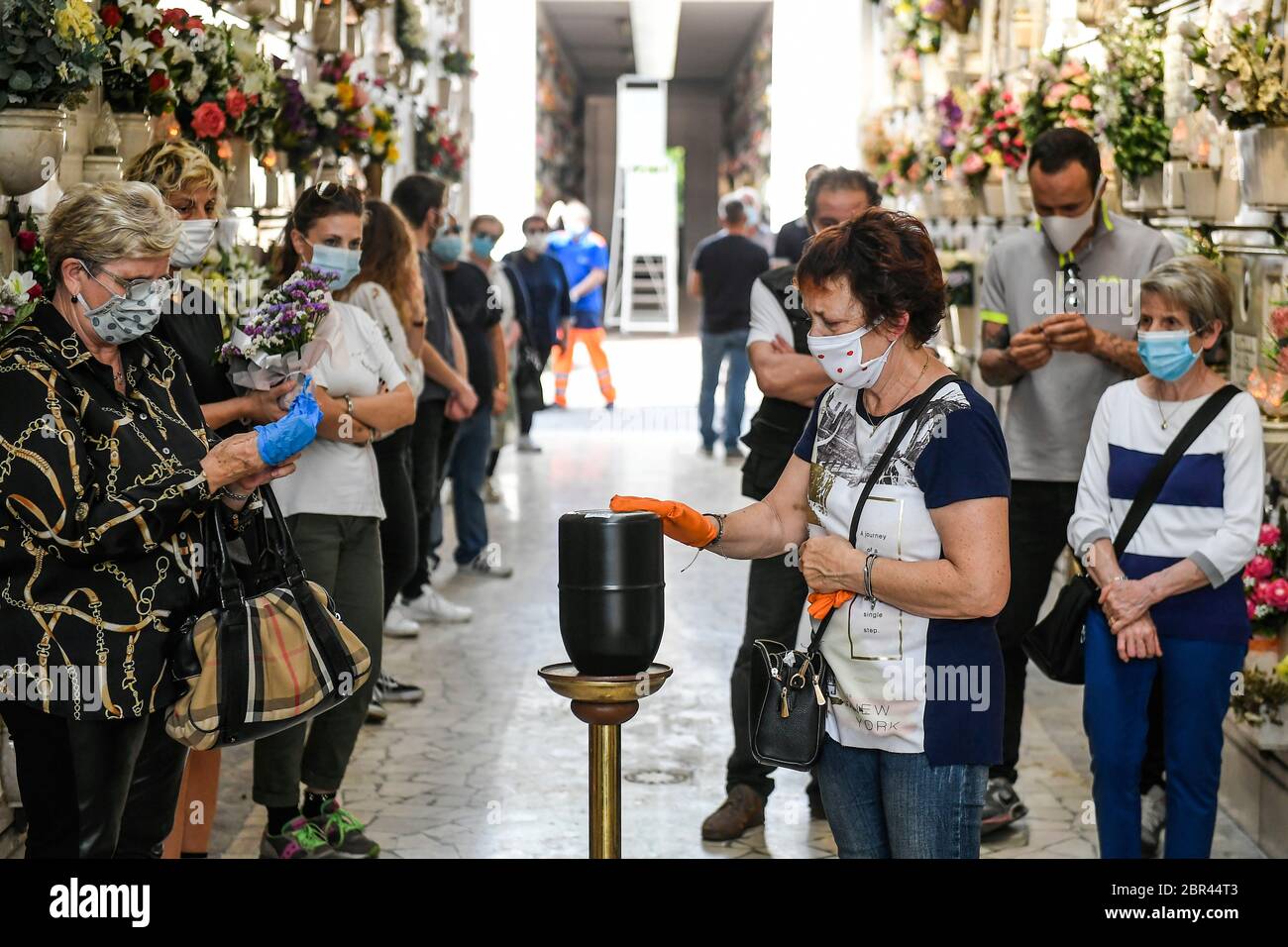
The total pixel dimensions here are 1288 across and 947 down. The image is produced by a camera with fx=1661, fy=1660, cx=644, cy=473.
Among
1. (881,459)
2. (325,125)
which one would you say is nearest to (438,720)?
(325,125)

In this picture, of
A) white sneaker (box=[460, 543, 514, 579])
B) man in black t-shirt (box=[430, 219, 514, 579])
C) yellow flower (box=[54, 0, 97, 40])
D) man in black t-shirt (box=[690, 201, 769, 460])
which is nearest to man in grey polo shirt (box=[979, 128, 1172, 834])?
yellow flower (box=[54, 0, 97, 40])

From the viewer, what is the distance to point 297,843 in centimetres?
412

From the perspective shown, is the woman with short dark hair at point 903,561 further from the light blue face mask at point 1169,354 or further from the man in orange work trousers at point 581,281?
the man in orange work trousers at point 581,281

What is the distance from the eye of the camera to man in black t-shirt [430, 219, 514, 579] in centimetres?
739

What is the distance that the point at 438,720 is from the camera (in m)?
5.61

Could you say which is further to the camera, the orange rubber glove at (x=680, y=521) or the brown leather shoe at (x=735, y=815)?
the brown leather shoe at (x=735, y=815)

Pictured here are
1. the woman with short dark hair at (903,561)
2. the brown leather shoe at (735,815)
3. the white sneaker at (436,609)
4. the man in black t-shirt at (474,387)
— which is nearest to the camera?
the woman with short dark hair at (903,561)

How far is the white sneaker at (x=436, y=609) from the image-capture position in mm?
7043

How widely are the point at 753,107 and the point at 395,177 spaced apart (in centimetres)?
1275

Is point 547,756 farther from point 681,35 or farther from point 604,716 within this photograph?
point 681,35

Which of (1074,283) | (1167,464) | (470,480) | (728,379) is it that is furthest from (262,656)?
(728,379)

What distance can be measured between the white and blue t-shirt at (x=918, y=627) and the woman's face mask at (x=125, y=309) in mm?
1193

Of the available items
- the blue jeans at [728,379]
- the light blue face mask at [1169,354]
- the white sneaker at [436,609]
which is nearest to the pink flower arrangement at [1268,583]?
the light blue face mask at [1169,354]

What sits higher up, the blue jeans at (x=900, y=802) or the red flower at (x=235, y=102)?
the red flower at (x=235, y=102)
